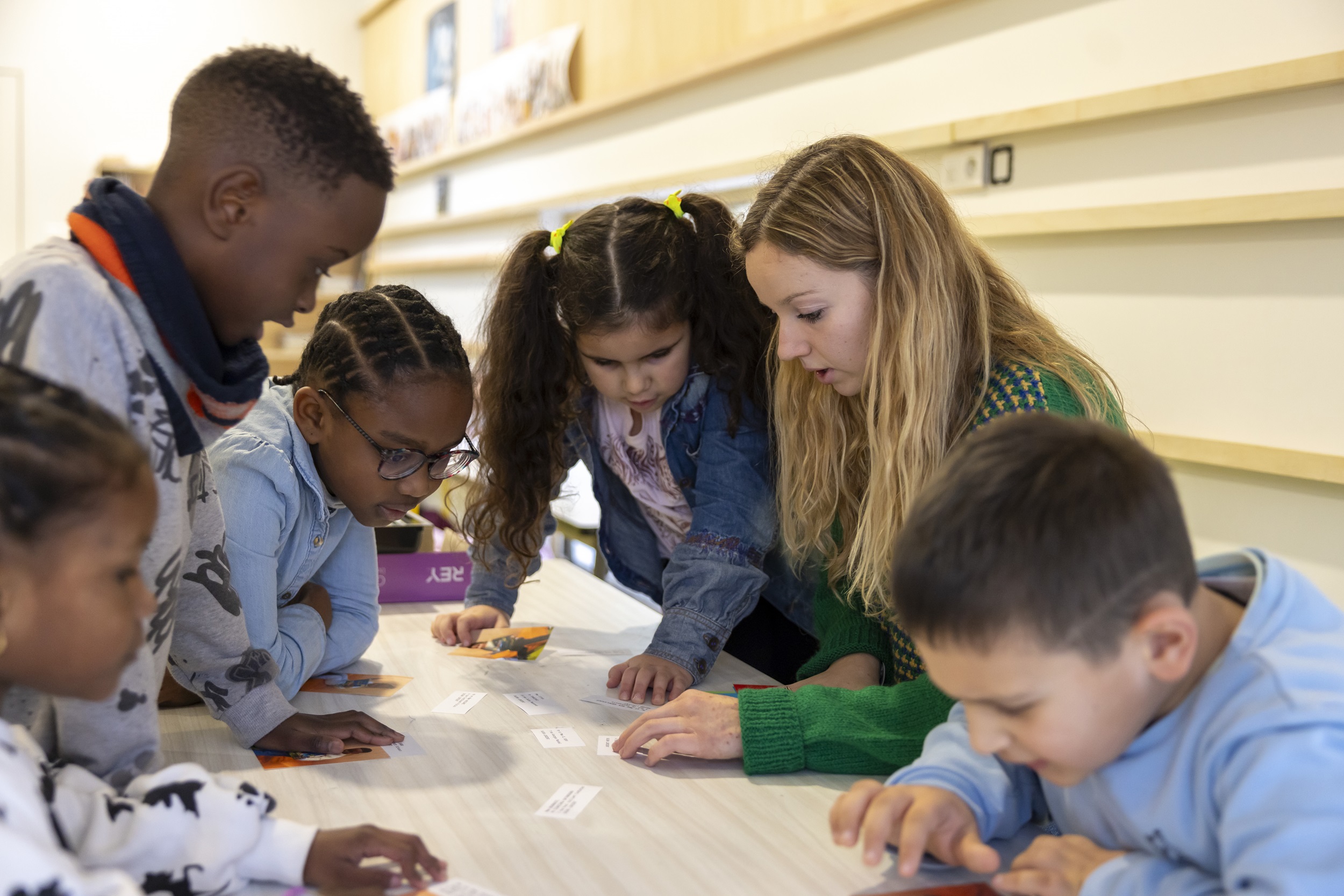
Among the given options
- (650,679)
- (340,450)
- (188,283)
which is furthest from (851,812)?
(340,450)

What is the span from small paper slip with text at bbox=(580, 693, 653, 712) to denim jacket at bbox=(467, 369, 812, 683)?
11 cm

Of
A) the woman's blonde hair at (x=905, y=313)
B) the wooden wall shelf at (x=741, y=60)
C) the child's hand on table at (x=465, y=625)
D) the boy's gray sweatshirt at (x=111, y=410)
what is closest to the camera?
the boy's gray sweatshirt at (x=111, y=410)

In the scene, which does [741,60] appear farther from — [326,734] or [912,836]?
[912,836]

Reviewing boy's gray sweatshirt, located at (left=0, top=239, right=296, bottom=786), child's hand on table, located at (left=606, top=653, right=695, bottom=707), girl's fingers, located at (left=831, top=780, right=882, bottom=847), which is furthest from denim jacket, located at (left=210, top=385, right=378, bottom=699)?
girl's fingers, located at (left=831, top=780, right=882, bottom=847)

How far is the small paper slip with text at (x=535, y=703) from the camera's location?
135 cm

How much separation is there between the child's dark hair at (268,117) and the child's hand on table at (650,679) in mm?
745

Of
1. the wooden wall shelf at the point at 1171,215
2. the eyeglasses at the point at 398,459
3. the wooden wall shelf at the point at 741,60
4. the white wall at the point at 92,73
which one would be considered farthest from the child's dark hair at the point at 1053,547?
the white wall at the point at 92,73

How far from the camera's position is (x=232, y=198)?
38.3 inches

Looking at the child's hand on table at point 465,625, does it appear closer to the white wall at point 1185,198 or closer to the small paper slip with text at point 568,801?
the small paper slip with text at point 568,801

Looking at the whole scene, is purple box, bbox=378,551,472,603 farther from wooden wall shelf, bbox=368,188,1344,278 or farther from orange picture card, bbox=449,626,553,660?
wooden wall shelf, bbox=368,188,1344,278

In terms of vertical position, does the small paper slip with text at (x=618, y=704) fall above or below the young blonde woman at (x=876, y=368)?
below

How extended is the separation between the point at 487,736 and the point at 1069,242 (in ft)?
5.15

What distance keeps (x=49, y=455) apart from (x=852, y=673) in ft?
3.39

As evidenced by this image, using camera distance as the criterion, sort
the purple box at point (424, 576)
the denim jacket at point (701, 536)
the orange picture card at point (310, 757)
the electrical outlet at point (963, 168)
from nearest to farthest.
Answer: the orange picture card at point (310, 757) < the denim jacket at point (701, 536) < the purple box at point (424, 576) < the electrical outlet at point (963, 168)
